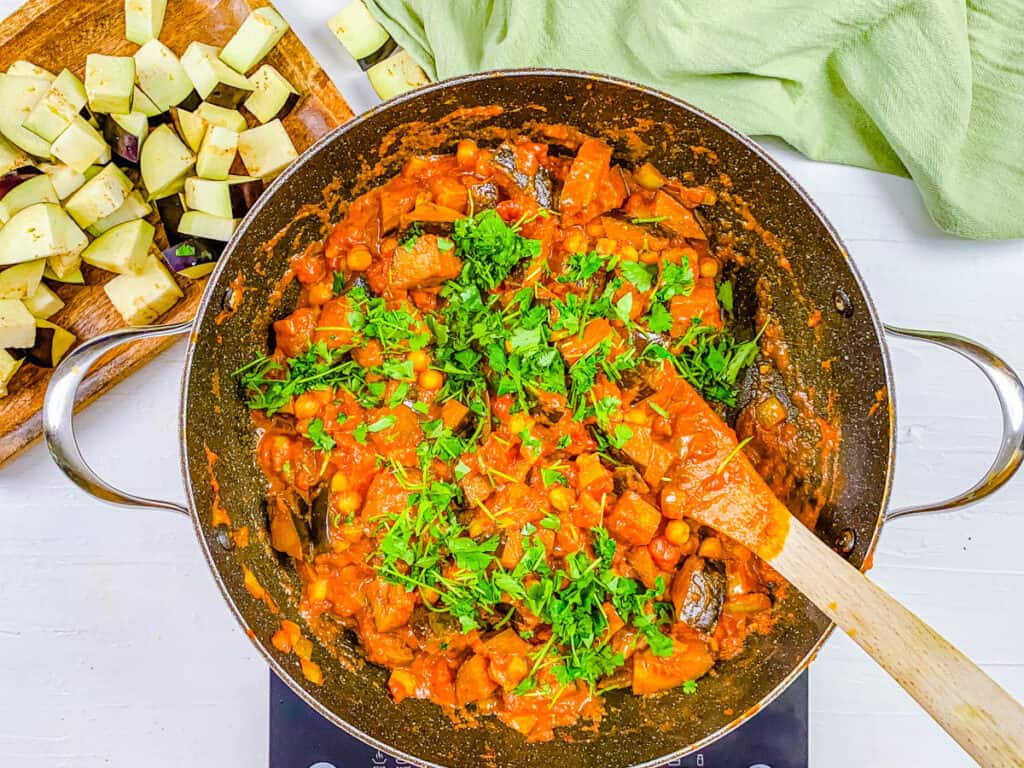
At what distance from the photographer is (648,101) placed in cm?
221

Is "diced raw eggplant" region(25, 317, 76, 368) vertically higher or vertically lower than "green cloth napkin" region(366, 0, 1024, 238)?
higher

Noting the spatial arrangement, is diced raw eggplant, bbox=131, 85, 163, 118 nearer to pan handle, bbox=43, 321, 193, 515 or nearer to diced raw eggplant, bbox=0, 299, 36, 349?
diced raw eggplant, bbox=0, 299, 36, 349

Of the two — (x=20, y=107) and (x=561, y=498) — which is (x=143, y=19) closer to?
(x=20, y=107)

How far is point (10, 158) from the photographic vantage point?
8.14 ft

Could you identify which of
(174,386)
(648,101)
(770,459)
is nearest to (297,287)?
(174,386)

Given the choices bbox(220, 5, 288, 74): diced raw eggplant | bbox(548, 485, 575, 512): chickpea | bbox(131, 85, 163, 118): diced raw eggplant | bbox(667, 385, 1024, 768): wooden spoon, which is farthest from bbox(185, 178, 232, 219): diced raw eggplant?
bbox(667, 385, 1024, 768): wooden spoon

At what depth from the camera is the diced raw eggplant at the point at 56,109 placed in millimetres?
2404

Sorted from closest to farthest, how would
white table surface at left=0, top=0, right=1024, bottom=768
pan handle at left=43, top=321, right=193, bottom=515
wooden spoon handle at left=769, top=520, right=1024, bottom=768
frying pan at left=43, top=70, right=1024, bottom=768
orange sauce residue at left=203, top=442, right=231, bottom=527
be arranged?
wooden spoon handle at left=769, top=520, right=1024, bottom=768
pan handle at left=43, top=321, right=193, bottom=515
frying pan at left=43, top=70, right=1024, bottom=768
orange sauce residue at left=203, top=442, right=231, bottom=527
white table surface at left=0, top=0, right=1024, bottom=768

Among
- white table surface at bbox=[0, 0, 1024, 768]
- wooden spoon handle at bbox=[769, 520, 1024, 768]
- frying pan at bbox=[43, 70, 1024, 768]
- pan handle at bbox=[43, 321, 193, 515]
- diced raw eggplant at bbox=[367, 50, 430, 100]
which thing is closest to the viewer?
wooden spoon handle at bbox=[769, 520, 1024, 768]

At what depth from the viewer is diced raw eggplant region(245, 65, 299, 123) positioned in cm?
246

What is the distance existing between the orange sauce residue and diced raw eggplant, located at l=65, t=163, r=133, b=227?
28.8 inches

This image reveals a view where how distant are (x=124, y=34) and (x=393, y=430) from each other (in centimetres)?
138

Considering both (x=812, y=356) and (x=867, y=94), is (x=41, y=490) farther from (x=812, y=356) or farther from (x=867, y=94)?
(x=867, y=94)

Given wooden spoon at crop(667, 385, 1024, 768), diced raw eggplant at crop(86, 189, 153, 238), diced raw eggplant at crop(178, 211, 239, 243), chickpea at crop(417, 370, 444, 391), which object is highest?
diced raw eggplant at crop(86, 189, 153, 238)
